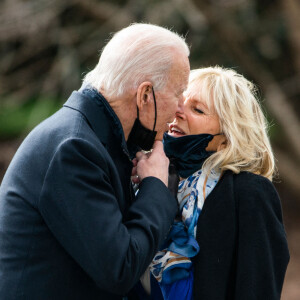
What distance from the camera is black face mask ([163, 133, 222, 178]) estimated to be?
7.92 ft

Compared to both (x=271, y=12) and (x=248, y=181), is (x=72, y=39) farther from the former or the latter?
(x=248, y=181)

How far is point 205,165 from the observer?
242 centimetres

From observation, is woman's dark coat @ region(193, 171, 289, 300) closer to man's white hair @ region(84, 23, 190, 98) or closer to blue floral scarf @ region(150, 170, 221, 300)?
blue floral scarf @ region(150, 170, 221, 300)

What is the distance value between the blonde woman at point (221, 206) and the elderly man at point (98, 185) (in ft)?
0.78

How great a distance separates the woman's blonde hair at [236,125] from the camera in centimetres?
237

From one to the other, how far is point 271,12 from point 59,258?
7.96m

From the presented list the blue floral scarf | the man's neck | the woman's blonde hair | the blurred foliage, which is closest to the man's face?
the man's neck

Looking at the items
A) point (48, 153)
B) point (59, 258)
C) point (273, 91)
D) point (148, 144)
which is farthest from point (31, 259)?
point (273, 91)

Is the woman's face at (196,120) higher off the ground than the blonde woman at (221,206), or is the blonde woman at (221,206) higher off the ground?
the woman's face at (196,120)

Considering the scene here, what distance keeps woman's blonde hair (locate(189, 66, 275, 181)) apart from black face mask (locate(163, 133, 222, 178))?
58 millimetres

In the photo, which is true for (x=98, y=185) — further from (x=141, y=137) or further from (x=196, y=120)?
(x=196, y=120)

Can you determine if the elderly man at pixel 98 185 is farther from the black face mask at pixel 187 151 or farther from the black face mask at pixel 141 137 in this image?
the black face mask at pixel 187 151

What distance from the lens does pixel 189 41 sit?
360 inches

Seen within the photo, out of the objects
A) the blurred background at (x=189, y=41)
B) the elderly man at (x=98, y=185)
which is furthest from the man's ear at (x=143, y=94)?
the blurred background at (x=189, y=41)
